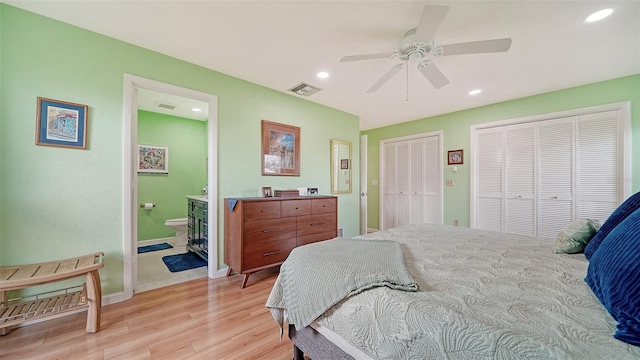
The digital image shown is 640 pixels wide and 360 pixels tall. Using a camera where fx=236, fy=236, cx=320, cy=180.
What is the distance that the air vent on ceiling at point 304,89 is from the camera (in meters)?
3.22

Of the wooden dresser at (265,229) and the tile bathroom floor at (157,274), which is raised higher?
the wooden dresser at (265,229)

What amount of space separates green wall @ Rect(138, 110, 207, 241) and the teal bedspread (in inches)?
158

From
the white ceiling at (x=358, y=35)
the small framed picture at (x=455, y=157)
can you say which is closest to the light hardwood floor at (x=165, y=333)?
the white ceiling at (x=358, y=35)

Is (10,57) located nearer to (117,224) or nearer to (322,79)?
(117,224)

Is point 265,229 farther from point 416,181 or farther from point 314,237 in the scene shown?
point 416,181

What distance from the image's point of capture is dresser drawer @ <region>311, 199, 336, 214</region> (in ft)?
10.4

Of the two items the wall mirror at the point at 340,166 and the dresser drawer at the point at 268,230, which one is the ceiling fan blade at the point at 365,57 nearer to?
the dresser drawer at the point at 268,230

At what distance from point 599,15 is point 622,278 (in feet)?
7.38

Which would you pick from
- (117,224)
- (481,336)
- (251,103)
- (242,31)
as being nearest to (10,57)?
(117,224)

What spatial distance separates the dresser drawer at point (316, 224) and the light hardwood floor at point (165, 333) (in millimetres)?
962

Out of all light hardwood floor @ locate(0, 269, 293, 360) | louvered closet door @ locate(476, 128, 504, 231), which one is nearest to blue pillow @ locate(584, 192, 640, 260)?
light hardwood floor @ locate(0, 269, 293, 360)

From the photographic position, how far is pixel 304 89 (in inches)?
131

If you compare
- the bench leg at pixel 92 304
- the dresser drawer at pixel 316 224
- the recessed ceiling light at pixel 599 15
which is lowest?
the bench leg at pixel 92 304

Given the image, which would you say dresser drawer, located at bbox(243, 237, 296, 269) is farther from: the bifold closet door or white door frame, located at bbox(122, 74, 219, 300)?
the bifold closet door
